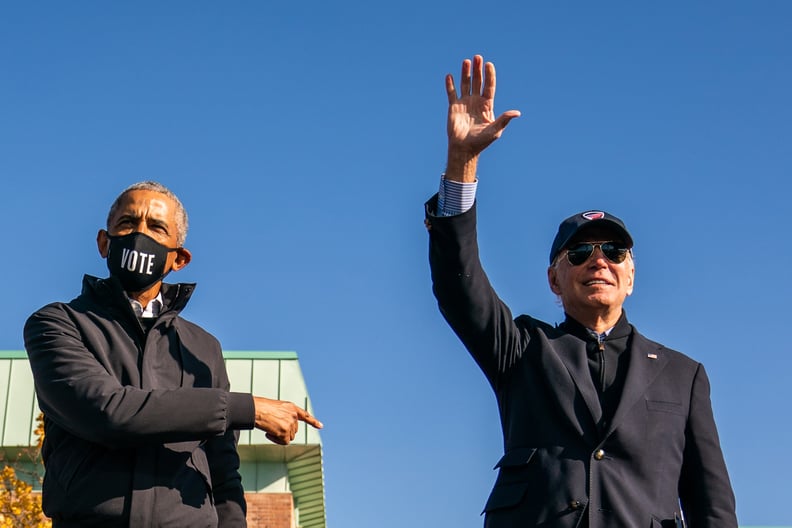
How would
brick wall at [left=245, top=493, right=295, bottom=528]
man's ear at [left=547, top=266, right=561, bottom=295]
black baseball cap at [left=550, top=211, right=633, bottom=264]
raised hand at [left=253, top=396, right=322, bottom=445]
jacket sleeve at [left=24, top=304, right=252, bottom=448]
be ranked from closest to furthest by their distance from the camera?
jacket sleeve at [left=24, top=304, right=252, bottom=448] < raised hand at [left=253, top=396, right=322, bottom=445] < black baseball cap at [left=550, top=211, right=633, bottom=264] < man's ear at [left=547, top=266, right=561, bottom=295] < brick wall at [left=245, top=493, right=295, bottom=528]

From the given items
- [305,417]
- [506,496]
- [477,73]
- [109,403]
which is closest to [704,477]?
[506,496]

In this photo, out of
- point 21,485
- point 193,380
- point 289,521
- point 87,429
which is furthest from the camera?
point 289,521

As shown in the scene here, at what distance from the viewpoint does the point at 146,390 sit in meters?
4.12

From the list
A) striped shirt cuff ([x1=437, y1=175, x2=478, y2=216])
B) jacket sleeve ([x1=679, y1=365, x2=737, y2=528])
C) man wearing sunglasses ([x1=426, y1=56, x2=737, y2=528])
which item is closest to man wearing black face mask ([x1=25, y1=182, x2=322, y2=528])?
man wearing sunglasses ([x1=426, y1=56, x2=737, y2=528])

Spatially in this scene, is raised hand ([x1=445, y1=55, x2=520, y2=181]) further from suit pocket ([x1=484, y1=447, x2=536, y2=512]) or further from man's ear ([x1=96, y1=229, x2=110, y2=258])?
man's ear ([x1=96, y1=229, x2=110, y2=258])

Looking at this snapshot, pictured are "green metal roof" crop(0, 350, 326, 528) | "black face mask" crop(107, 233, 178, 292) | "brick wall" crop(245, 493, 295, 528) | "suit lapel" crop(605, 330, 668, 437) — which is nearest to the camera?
"suit lapel" crop(605, 330, 668, 437)

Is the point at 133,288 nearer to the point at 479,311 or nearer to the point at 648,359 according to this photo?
the point at 479,311

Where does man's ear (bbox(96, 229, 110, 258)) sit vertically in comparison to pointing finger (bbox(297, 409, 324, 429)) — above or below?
above

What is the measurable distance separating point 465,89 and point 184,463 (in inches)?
71.8

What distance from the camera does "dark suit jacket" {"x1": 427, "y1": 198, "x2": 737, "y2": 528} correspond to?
166 inches

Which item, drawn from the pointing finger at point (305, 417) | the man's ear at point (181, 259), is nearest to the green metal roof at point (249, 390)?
the man's ear at point (181, 259)

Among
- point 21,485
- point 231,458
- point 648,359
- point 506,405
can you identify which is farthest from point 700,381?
point 21,485

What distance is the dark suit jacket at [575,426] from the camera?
4.22m

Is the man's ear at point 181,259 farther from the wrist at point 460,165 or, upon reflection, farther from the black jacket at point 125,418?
the wrist at point 460,165
